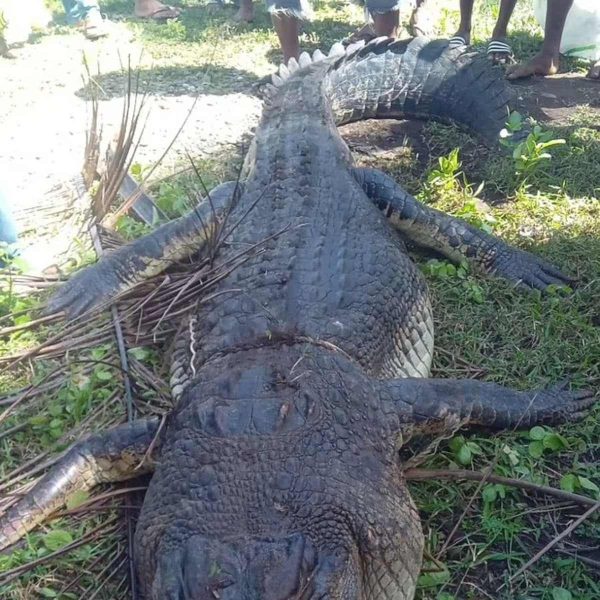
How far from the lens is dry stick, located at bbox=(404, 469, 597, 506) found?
2096 millimetres

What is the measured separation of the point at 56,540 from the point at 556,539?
144 centimetres

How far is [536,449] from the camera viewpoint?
2312 millimetres

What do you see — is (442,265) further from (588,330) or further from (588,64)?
(588,64)

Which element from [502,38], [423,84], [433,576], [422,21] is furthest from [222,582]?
[422,21]

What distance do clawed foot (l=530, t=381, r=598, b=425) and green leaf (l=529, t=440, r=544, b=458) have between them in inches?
3.3

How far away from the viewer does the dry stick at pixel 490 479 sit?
A: 2.10 m

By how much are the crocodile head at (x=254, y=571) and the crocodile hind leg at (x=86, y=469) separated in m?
0.64

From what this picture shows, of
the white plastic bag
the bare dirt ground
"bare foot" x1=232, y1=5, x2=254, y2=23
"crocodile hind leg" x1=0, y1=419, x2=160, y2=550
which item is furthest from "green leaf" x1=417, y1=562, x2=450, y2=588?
"bare foot" x1=232, y1=5, x2=254, y2=23

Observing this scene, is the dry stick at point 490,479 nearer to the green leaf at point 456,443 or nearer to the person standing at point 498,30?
the green leaf at point 456,443

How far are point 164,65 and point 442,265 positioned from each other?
3.41 m

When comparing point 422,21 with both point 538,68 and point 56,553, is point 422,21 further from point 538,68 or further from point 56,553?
point 56,553

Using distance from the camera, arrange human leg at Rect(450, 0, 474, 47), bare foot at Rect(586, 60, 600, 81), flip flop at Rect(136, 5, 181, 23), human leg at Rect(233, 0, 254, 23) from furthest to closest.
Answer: flip flop at Rect(136, 5, 181, 23) < human leg at Rect(233, 0, 254, 23) < human leg at Rect(450, 0, 474, 47) < bare foot at Rect(586, 60, 600, 81)

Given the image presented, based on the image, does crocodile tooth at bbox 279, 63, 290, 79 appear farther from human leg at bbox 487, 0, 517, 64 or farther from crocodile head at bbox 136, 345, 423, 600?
crocodile head at bbox 136, 345, 423, 600

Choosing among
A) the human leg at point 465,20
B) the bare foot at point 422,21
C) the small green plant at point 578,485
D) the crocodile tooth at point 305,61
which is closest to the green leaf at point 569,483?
the small green plant at point 578,485
